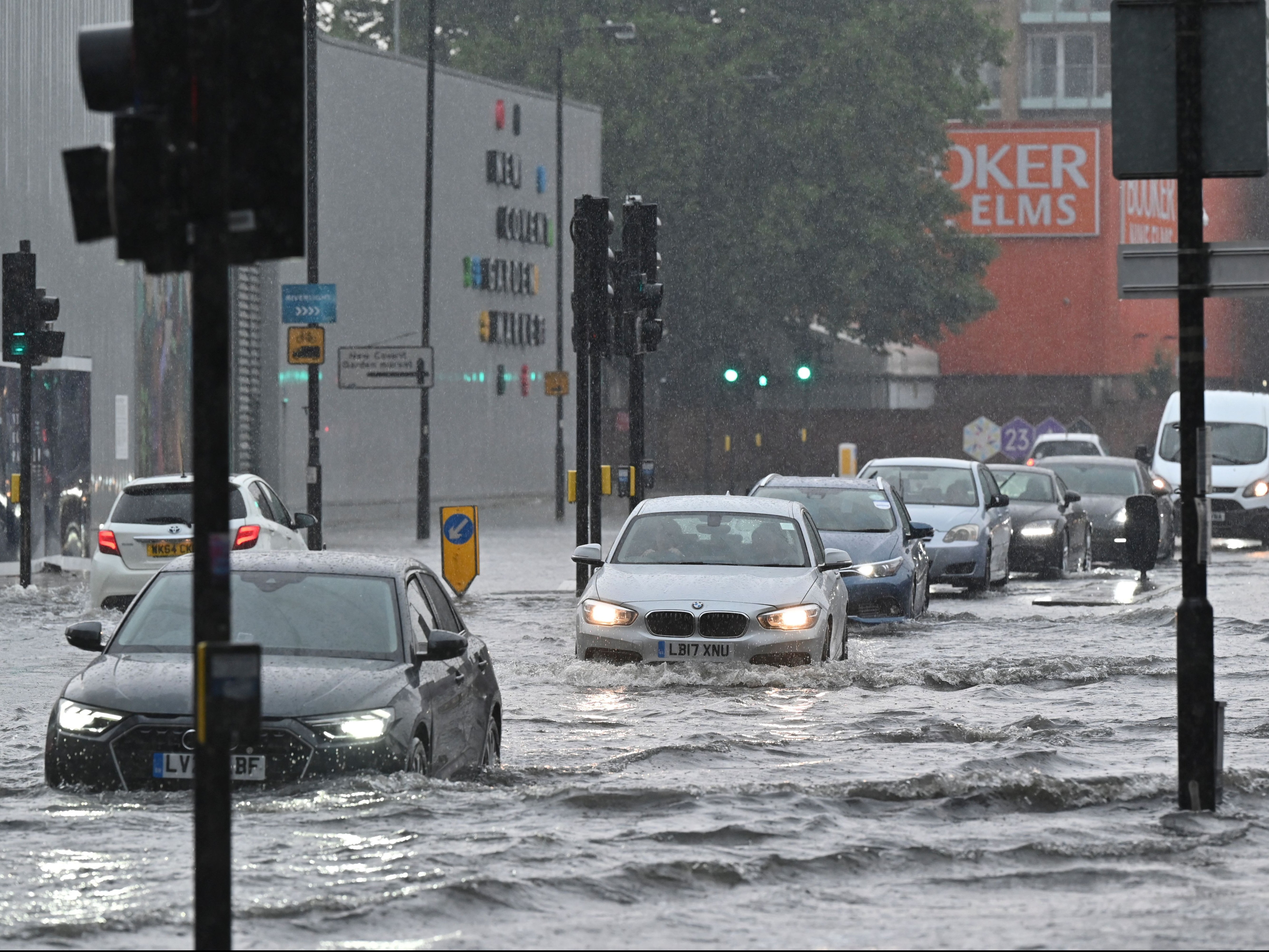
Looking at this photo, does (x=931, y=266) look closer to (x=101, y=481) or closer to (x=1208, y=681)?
(x=101, y=481)

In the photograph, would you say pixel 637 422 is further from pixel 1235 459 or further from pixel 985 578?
pixel 1235 459

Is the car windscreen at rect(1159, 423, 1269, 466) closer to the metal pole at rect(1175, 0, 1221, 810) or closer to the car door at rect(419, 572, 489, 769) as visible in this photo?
the car door at rect(419, 572, 489, 769)

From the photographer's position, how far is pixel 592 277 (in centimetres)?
2366

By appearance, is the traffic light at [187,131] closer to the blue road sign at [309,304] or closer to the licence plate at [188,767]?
the licence plate at [188,767]

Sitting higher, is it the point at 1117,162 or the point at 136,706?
the point at 1117,162

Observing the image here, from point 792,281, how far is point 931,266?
5.38m

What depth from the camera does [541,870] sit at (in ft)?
29.5

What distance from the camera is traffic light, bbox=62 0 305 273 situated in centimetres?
616

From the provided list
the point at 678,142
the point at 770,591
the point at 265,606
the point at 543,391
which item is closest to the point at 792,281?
the point at 678,142

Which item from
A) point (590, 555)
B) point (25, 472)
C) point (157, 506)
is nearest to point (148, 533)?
point (157, 506)

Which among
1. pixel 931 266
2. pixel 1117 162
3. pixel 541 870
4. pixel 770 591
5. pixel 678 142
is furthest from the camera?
pixel 931 266

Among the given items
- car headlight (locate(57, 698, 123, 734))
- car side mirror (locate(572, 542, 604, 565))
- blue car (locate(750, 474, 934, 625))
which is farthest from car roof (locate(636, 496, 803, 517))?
car headlight (locate(57, 698, 123, 734))

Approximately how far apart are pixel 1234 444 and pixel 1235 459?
43 cm

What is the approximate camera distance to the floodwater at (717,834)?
7914mm
